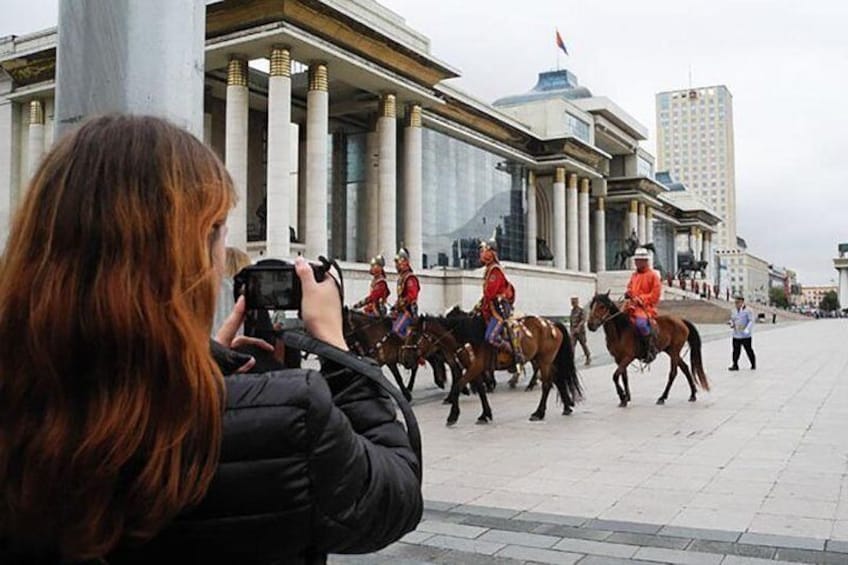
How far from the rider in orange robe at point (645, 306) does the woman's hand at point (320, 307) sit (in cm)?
1127

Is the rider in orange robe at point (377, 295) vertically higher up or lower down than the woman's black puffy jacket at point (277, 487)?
higher up

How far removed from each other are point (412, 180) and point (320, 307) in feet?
118

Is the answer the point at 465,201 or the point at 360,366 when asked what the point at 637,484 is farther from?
the point at 465,201

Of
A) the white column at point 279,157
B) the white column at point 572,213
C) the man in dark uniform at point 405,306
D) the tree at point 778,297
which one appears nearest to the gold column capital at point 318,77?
the white column at point 279,157

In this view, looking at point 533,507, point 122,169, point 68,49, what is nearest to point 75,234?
point 122,169

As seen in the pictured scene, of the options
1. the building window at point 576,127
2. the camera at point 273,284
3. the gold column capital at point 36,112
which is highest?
the building window at point 576,127

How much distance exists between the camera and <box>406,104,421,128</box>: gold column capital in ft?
118

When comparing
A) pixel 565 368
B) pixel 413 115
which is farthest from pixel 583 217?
pixel 565 368

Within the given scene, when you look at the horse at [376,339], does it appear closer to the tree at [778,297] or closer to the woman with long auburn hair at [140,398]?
the woman with long auburn hair at [140,398]

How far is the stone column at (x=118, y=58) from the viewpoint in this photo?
126 inches

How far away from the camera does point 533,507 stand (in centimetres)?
642

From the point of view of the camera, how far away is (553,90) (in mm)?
65125

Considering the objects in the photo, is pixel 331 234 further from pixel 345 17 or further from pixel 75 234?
pixel 75 234

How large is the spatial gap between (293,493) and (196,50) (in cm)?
264
